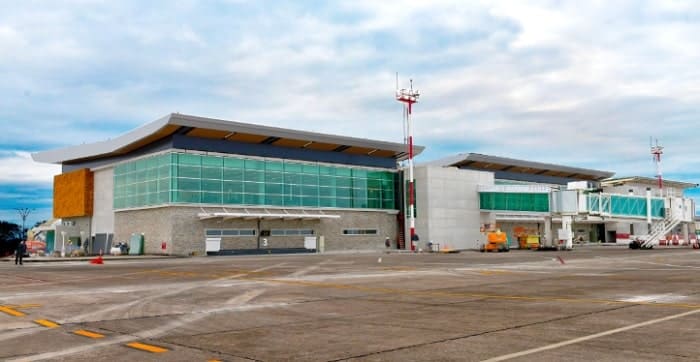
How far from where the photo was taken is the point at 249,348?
9.66m

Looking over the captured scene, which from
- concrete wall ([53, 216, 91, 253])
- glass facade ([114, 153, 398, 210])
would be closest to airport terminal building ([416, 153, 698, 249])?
glass facade ([114, 153, 398, 210])

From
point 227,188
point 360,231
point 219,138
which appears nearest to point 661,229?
point 360,231

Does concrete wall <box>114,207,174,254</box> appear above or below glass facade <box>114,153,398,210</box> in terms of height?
below

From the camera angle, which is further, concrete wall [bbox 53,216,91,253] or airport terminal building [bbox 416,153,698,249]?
concrete wall [bbox 53,216,91,253]

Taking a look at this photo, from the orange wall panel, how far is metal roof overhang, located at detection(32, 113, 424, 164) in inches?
97.3

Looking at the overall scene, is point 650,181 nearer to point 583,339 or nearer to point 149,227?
point 149,227

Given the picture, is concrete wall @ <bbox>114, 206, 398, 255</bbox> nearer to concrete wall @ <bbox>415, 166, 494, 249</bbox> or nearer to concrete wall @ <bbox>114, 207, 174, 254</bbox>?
concrete wall @ <bbox>114, 207, 174, 254</bbox>

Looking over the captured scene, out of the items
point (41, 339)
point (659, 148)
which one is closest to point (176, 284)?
point (41, 339)

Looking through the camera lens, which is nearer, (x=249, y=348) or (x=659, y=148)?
(x=249, y=348)

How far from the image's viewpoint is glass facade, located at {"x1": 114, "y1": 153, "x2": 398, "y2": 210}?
63875 mm

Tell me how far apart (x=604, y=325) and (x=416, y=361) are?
4866 mm

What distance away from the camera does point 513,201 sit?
83.4 meters

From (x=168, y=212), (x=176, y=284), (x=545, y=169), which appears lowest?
(x=176, y=284)

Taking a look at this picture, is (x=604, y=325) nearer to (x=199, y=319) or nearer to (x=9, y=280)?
(x=199, y=319)
